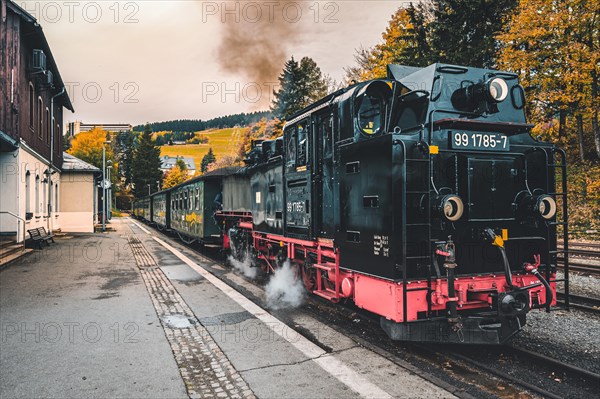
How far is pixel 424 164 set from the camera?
192 inches

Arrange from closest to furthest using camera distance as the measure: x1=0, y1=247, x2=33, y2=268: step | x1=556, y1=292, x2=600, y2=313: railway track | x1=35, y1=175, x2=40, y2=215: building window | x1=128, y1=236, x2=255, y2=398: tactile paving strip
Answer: x1=128, y1=236, x2=255, y2=398: tactile paving strip < x1=556, y1=292, x2=600, y2=313: railway track < x1=0, y1=247, x2=33, y2=268: step < x1=35, y1=175, x2=40, y2=215: building window

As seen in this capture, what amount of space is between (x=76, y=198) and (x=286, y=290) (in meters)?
22.5

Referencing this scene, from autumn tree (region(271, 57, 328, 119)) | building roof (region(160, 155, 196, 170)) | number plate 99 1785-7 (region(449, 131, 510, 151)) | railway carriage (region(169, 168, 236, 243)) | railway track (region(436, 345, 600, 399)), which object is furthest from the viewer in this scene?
building roof (region(160, 155, 196, 170))

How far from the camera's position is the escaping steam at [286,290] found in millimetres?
8148

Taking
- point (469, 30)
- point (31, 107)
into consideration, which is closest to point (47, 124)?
point (31, 107)

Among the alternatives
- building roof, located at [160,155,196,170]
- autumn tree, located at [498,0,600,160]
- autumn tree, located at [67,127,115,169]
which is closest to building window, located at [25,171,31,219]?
autumn tree, located at [498,0,600,160]

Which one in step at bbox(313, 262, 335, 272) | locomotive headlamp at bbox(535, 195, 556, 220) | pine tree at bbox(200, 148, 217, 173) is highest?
pine tree at bbox(200, 148, 217, 173)

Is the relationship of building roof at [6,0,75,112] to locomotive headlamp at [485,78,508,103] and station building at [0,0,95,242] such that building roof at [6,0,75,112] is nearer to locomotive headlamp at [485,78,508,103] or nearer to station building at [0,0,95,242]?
station building at [0,0,95,242]

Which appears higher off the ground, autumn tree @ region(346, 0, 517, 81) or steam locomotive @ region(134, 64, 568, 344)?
autumn tree @ region(346, 0, 517, 81)

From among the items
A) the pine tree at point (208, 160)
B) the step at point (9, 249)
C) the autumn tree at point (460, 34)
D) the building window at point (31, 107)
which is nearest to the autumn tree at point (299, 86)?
the autumn tree at point (460, 34)

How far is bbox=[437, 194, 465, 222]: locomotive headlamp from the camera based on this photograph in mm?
4750

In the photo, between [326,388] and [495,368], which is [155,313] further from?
[495,368]

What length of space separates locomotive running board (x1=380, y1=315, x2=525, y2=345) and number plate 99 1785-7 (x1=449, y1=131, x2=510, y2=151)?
197cm

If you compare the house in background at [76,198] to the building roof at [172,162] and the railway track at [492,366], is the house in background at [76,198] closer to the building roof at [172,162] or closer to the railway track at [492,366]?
the railway track at [492,366]
